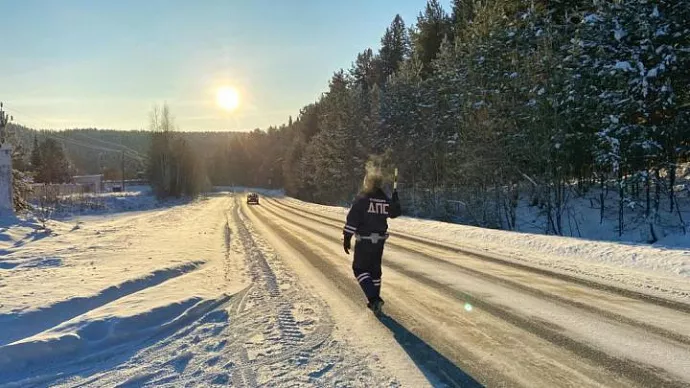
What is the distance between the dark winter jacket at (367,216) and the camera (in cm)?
642

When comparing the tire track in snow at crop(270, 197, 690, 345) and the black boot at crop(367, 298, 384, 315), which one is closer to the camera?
the tire track in snow at crop(270, 197, 690, 345)

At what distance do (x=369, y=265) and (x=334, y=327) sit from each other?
102 centimetres

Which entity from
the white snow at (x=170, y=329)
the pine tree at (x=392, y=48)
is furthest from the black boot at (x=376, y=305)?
the pine tree at (x=392, y=48)

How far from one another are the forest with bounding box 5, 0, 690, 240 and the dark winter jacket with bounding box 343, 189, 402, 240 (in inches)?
584

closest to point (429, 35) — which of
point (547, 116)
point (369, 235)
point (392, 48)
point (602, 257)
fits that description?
point (392, 48)

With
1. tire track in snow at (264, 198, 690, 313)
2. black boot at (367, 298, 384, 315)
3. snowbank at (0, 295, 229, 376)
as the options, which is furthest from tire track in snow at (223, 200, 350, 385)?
tire track in snow at (264, 198, 690, 313)

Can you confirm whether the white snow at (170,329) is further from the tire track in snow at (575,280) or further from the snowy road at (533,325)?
the tire track in snow at (575,280)

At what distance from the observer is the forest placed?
17297 mm

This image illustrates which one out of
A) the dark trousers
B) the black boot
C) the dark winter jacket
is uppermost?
the dark winter jacket

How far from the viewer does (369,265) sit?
645 cm

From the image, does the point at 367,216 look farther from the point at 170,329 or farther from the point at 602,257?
the point at 602,257

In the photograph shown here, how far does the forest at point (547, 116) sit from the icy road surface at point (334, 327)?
36.7ft

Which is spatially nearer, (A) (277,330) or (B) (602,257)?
(A) (277,330)

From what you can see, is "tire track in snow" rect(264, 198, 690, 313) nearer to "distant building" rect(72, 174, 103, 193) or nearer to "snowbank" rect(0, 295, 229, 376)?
"snowbank" rect(0, 295, 229, 376)
